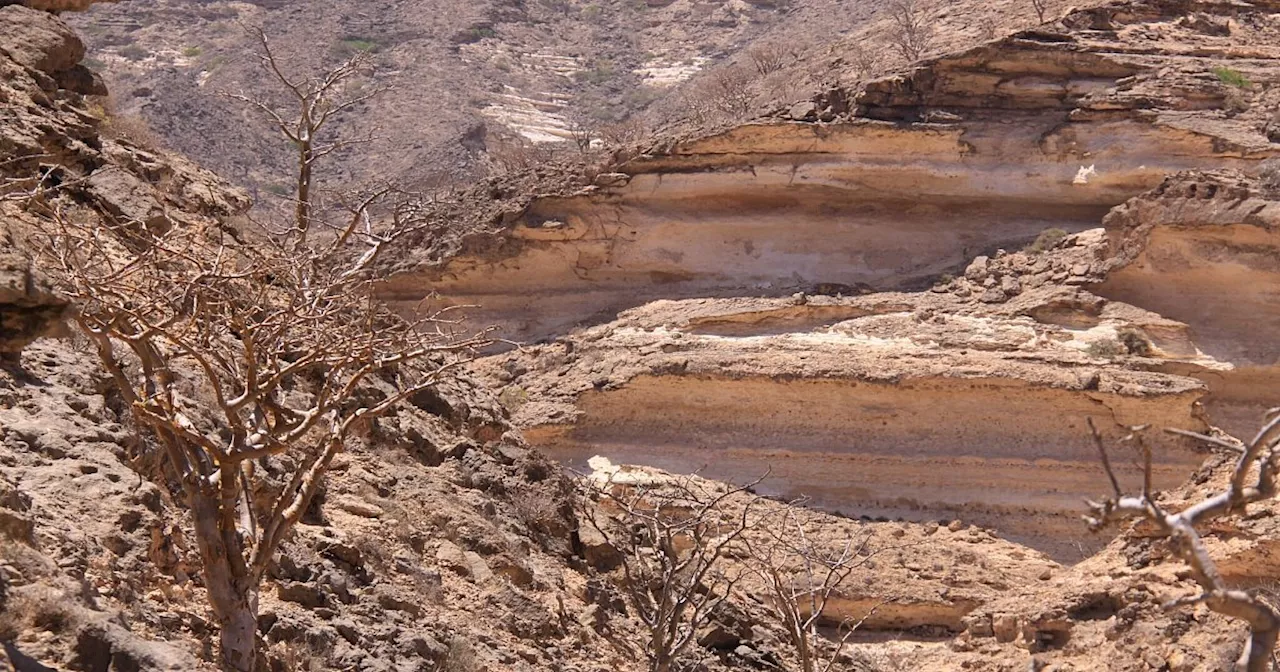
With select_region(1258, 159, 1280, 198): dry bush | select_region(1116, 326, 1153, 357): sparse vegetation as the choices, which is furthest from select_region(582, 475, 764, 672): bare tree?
select_region(1258, 159, 1280, 198): dry bush

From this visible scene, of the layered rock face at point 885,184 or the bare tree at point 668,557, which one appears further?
the layered rock face at point 885,184

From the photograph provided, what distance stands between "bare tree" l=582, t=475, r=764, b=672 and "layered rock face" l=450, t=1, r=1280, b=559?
1.35m

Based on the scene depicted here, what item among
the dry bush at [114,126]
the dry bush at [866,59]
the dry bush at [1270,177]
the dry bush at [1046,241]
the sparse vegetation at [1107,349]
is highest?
the dry bush at [866,59]

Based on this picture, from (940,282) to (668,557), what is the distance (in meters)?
8.63

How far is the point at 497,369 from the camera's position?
66.4 feet

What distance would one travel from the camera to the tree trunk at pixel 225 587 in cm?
682

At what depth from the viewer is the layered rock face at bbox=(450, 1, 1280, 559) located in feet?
56.3

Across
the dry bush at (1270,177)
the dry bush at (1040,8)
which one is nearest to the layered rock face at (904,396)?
the dry bush at (1270,177)

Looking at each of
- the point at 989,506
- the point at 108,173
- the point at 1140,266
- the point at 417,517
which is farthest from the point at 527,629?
the point at 1140,266

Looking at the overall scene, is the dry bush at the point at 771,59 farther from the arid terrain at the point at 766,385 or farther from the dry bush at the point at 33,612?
the dry bush at the point at 33,612

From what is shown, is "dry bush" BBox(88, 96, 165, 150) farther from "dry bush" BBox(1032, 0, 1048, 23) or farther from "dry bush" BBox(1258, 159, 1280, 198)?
"dry bush" BBox(1032, 0, 1048, 23)

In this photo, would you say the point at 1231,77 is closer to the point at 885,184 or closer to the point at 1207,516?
the point at 885,184

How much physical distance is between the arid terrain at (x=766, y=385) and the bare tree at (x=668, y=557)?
101 mm

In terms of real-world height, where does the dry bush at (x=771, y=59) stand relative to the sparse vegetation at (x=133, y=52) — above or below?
below
